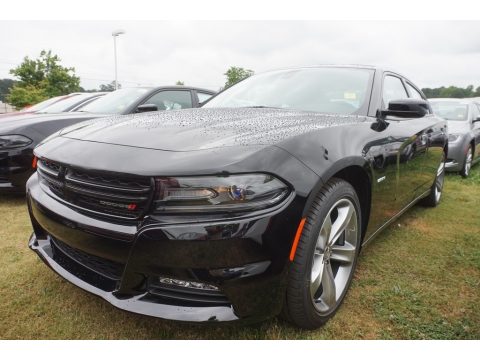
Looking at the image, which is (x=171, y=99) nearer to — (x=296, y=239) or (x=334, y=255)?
(x=334, y=255)

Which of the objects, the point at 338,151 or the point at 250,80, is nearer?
the point at 338,151

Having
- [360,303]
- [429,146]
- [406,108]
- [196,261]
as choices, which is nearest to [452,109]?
[429,146]

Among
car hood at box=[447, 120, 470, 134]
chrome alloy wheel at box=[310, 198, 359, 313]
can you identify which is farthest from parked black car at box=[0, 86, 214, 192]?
car hood at box=[447, 120, 470, 134]

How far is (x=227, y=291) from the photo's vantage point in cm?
142

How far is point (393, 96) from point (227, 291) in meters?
2.29

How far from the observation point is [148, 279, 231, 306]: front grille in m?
1.45

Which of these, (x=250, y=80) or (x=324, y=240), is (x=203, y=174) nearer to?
(x=324, y=240)

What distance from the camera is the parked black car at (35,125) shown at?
3668 millimetres

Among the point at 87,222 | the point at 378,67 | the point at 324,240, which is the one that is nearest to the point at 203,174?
→ the point at 87,222

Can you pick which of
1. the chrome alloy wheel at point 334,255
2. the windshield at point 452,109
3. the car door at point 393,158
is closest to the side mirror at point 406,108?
the car door at point 393,158

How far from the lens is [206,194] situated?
1.38m

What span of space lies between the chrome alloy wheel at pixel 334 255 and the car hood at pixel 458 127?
5.16 metres

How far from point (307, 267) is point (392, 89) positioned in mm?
2014

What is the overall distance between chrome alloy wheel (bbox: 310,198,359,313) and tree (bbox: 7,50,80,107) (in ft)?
75.1
